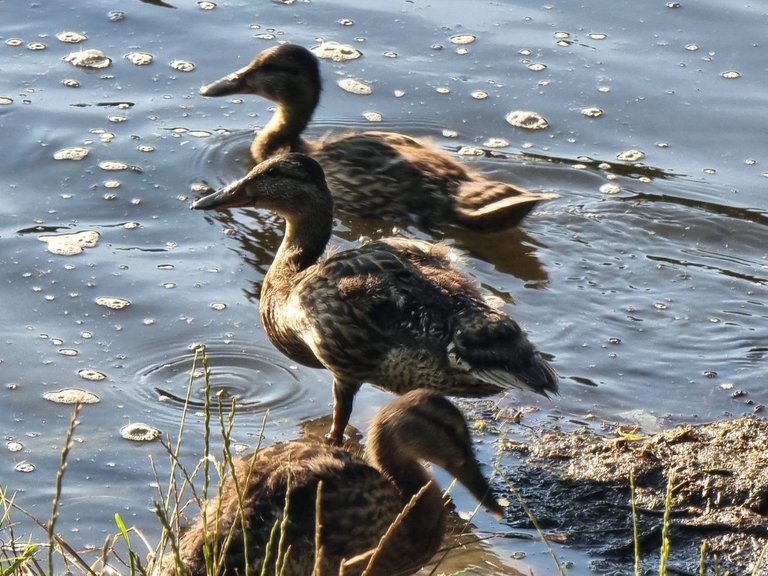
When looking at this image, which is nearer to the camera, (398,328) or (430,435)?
(430,435)

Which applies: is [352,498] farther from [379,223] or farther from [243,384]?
[379,223]

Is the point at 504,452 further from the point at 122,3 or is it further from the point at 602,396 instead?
the point at 122,3

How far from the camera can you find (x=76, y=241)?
7867 mm

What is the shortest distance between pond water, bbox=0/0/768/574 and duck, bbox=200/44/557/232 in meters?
0.17

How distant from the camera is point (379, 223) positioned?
8586 millimetres

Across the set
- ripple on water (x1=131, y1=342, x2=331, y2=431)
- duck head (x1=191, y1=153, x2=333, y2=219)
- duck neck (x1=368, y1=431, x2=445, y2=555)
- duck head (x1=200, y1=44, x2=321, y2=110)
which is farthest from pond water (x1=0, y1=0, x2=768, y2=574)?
duck head (x1=191, y1=153, x2=333, y2=219)

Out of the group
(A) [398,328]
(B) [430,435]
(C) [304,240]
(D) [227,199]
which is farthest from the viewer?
(D) [227,199]

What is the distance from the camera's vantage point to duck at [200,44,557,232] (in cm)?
826

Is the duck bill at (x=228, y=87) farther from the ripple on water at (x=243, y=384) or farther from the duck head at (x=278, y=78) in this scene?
the ripple on water at (x=243, y=384)

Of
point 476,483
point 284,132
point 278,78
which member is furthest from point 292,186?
point 476,483

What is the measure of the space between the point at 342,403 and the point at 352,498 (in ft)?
4.69

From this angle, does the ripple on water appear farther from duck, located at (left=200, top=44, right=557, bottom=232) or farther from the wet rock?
duck, located at (left=200, top=44, right=557, bottom=232)

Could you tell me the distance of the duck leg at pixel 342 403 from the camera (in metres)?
6.35

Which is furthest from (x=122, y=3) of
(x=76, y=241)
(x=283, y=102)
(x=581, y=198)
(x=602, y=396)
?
(x=602, y=396)
